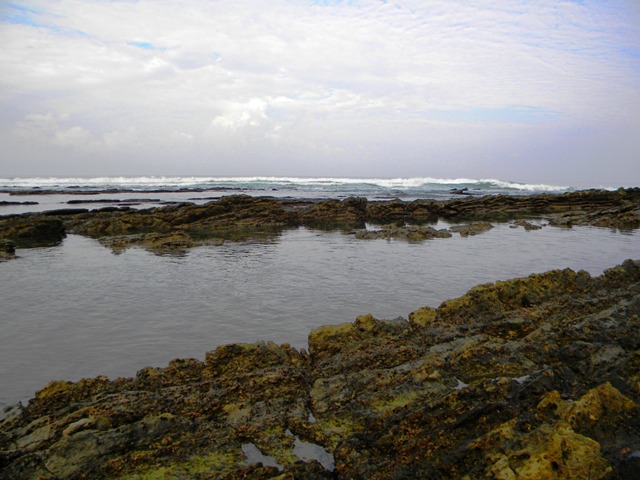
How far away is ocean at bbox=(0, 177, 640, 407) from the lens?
800 cm

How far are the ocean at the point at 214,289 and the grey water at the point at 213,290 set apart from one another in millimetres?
36

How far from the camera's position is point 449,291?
1194 centimetres

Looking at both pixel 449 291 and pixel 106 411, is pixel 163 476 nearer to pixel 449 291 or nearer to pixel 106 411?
pixel 106 411

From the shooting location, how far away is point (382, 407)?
514 centimetres

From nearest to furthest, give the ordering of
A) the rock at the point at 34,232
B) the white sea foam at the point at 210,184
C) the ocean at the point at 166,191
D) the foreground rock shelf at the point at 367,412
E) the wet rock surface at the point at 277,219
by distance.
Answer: the foreground rock shelf at the point at 367,412 < the rock at the point at 34,232 < the wet rock surface at the point at 277,219 < the ocean at the point at 166,191 < the white sea foam at the point at 210,184

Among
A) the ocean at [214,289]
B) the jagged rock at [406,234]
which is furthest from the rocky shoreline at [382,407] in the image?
the jagged rock at [406,234]

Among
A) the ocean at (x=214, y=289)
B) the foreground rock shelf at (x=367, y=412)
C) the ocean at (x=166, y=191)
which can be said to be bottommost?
the ocean at (x=214, y=289)

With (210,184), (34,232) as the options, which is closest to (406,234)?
(34,232)

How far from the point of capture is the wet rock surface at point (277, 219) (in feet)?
76.4

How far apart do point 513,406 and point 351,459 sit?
1.82m

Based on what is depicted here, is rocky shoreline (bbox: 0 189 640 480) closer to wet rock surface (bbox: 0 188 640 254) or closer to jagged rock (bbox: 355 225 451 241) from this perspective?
jagged rock (bbox: 355 225 451 241)

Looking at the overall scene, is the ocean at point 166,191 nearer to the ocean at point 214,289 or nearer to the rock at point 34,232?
the rock at point 34,232

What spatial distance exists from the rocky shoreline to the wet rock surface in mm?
14031

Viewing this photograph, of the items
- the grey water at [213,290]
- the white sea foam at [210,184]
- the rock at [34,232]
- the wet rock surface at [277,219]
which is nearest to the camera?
the grey water at [213,290]
